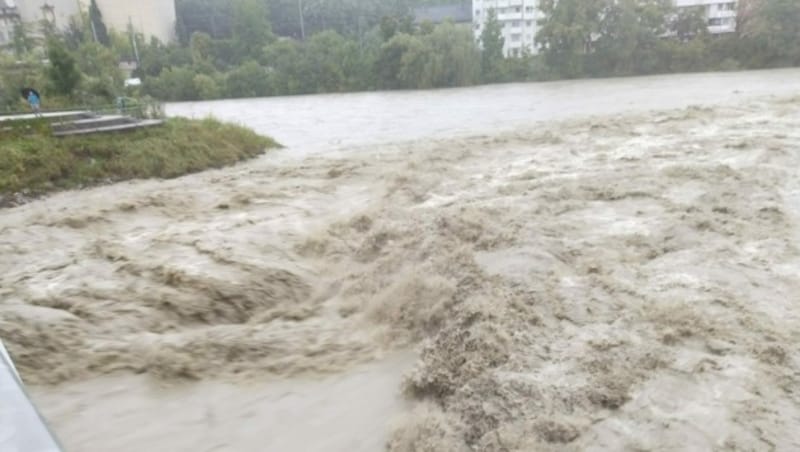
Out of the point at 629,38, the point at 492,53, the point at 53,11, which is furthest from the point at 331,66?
the point at 53,11

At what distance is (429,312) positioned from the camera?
4.02 meters

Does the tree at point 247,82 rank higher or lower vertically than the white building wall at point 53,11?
lower

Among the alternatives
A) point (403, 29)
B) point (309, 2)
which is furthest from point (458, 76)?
point (309, 2)

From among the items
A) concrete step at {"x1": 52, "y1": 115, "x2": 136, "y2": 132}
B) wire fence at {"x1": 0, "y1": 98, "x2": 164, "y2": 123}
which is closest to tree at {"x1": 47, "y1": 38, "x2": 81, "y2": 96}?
wire fence at {"x1": 0, "y1": 98, "x2": 164, "y2": 123}

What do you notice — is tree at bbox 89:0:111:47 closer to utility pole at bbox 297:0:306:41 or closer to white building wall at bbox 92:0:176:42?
white building wall at bbox 92:0:176:42

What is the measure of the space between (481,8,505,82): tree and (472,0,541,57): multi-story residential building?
34.1 feet

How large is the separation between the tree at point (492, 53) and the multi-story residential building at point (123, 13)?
26.0 meters

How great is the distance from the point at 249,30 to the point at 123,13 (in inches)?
505

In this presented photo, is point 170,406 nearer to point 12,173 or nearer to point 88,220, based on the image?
point 88,220

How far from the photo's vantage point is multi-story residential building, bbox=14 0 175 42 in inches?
1628

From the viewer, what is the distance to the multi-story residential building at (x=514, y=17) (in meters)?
45.9

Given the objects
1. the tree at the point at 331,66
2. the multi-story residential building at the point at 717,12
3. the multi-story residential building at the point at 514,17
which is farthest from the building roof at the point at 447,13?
the multi-story residential building at the point at 717,12

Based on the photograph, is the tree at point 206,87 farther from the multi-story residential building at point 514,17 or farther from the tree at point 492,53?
the multi-story residential building at point 514,17

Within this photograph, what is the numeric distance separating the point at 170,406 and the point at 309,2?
173 ft
